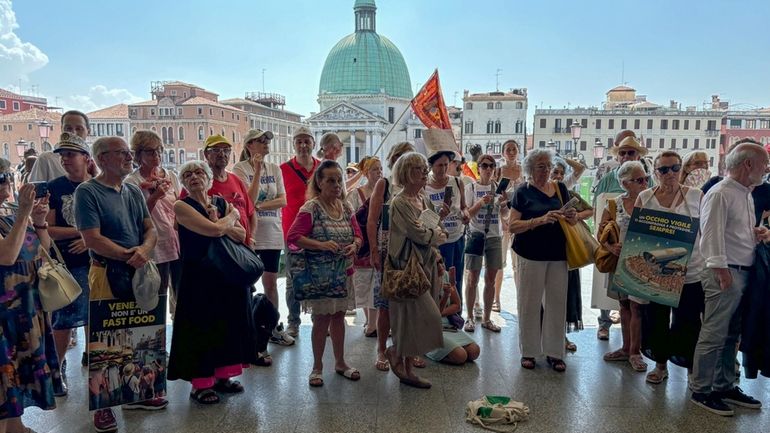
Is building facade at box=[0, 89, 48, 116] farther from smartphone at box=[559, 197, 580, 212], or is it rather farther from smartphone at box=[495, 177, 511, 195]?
smartphone at box=[559, 197, 580, 212]

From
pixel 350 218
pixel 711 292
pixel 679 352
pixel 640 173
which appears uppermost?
pixel 640 173

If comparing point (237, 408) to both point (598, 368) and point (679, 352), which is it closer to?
point (598, 368)

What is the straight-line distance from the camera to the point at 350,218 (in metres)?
3.75

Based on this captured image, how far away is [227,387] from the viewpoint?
359 centimetres

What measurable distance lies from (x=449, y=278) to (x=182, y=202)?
1971mm

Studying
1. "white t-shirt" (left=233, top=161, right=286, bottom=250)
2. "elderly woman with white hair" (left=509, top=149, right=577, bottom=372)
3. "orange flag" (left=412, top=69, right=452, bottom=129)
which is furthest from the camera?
"orange flag" (left=412, top=69, right=452, bottom=129)

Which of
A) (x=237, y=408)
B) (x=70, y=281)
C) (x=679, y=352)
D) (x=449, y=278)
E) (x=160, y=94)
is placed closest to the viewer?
(x=70, y=281)

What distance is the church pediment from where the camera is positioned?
198 feet

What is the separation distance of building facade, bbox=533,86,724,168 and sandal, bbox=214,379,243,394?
5912 centimetres

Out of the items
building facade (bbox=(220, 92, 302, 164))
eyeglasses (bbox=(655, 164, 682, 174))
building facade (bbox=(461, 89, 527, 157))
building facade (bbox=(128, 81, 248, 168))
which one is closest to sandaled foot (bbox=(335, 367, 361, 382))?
eyeglasses (bbox=(655, 164, 682, 174))

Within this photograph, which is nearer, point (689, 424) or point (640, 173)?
point (689, 424)

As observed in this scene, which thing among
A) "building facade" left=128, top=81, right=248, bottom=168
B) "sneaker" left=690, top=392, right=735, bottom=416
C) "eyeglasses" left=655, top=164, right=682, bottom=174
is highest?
"building facade" left=128, top=81, right=248, bottom=168

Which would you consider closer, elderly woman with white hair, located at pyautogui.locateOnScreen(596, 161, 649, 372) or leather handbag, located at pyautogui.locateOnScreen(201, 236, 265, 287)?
leather handbag, located at pyautogui.locateOnScreen(201, 236, 265, 287)

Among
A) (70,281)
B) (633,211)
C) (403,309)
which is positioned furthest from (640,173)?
(70,281)
